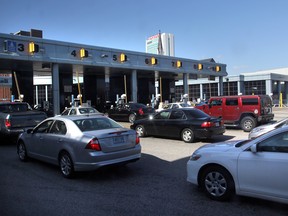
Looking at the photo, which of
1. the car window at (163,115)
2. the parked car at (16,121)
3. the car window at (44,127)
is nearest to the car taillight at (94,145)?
the car window at (44,127)

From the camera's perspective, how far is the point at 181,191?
233 inches

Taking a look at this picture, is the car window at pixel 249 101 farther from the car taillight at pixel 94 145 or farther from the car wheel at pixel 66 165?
the car wheel at pixel 66 165

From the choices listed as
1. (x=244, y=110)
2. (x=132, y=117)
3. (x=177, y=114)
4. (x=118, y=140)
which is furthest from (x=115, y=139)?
(x=132, y=117)

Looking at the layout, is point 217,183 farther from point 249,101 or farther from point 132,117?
point 132,117

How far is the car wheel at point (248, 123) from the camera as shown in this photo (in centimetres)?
1545

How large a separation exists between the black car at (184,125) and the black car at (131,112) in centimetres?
750

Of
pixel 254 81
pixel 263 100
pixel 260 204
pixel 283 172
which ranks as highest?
pixel 254 81

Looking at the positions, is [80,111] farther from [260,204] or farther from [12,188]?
[260,204]

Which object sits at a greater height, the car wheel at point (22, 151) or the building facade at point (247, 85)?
the building facade at point (247, 85)

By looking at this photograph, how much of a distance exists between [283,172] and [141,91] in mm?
35013

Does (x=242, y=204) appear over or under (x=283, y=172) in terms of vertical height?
under

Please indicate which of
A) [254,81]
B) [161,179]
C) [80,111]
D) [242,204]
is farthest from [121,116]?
[254,81]

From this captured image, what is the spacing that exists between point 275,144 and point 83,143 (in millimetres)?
3977

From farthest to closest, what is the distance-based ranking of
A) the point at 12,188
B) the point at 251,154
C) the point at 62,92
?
the point at 62,92 → the point at 12,188 → the point at 251,154
